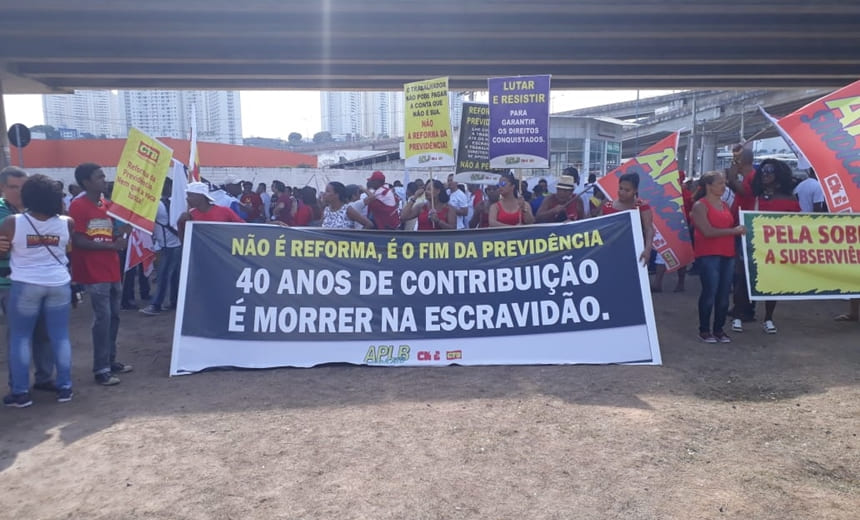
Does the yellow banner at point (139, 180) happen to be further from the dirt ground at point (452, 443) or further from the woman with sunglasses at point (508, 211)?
the woman with sunglasses at point (508, 211)

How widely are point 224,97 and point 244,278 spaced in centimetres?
6079

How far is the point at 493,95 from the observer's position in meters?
7.50

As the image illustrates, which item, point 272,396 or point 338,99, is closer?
point 272,396

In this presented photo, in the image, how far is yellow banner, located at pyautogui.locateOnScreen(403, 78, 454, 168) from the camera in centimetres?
744

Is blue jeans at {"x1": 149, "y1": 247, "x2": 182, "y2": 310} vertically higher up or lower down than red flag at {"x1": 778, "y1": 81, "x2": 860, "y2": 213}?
lower down

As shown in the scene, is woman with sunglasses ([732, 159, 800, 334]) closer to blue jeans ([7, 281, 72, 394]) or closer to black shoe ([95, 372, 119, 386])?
black shoe ([95, 372, 119, 386])

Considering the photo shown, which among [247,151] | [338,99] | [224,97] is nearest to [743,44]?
[247,151]

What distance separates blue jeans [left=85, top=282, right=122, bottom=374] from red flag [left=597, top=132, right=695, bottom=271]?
19.8 feet

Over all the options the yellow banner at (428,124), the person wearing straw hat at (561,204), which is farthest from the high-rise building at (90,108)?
the person wearing straw hat at (561,204)

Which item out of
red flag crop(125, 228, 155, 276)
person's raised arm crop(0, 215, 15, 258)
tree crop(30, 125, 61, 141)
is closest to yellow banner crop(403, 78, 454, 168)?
red flag crop(125, 228, 155, 276)

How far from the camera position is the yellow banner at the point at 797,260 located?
6664 millimetres

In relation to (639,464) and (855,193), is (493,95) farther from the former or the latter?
(639,464)

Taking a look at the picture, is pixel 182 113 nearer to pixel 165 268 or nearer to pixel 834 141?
pixel 165 268

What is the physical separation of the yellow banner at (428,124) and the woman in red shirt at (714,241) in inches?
110
